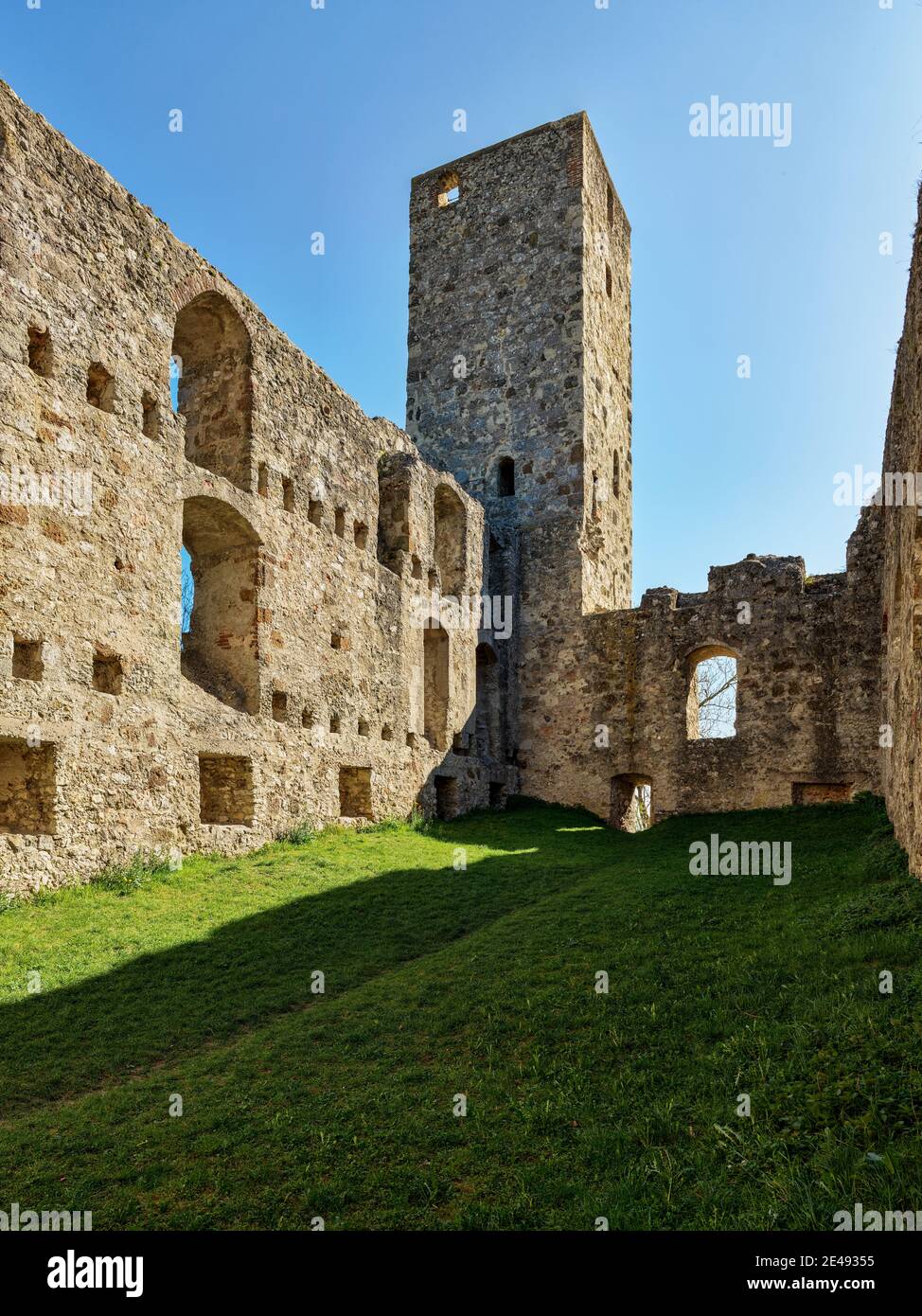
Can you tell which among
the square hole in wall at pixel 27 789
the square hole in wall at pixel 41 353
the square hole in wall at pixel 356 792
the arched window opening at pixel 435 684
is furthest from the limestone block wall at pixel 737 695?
the square hole in wall at pixel 41 353

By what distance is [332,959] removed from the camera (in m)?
8.60

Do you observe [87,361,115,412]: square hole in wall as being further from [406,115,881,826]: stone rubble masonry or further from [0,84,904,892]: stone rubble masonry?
[406,115,881,826]: stone rubble masonry

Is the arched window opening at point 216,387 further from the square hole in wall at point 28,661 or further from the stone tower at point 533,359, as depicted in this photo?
the stone tower at point 533,359

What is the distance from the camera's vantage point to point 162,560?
1170cm

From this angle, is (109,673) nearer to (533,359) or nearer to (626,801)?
(626,801)

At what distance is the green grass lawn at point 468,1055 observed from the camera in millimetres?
3889

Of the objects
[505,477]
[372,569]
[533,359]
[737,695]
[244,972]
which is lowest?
[244,972]

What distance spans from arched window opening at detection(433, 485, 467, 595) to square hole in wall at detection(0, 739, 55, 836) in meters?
10.9

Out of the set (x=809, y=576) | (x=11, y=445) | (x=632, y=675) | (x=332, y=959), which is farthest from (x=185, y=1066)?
(x=809, y=576)

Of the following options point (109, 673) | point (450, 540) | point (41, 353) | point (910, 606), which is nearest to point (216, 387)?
point (41, 353)

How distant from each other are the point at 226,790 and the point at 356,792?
10.4ft

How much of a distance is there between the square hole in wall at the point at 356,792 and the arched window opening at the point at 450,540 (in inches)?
211

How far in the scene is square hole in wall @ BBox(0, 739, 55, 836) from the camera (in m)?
9.59
